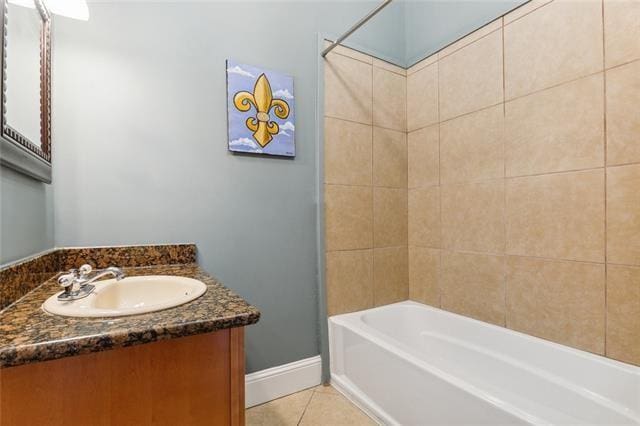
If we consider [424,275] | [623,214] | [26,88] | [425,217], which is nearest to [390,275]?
[424,275]

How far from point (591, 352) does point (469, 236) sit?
731 millimetres

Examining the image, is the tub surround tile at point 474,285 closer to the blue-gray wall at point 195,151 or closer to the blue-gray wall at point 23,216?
the blue-gray wall at point 195,151

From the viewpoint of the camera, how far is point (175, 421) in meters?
0.71

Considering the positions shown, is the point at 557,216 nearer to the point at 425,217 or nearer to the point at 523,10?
the point at 425,217

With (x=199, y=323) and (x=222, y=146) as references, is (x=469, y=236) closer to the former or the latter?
(x=222, y=146)

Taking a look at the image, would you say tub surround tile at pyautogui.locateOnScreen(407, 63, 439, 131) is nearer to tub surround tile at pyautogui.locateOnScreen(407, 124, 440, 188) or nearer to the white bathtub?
tub surround tile at pyautogui.locateOnScreen(407, 124, 440, 188)

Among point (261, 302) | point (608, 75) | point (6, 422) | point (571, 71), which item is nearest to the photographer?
point (6, 422)

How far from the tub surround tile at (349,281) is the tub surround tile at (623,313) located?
114cm

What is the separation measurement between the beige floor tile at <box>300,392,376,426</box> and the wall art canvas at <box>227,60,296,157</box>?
139cm

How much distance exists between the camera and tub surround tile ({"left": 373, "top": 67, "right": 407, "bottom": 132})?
2.03m

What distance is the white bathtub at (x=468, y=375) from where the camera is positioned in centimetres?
113

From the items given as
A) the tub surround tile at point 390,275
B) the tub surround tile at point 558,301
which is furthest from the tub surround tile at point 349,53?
the tub surround tile at point 558,301

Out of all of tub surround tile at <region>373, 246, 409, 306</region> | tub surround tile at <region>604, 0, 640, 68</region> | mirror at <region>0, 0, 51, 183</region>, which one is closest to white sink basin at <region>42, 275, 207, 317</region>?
mirror at <region>0, 0, 51, 183</region>

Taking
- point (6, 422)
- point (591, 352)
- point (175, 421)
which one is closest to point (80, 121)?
point (6, 422)
